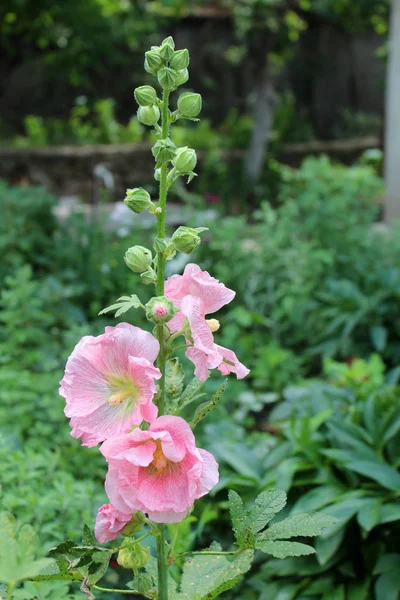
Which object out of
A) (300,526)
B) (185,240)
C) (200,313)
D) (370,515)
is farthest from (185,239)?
(370,515)

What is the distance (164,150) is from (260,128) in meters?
8.93

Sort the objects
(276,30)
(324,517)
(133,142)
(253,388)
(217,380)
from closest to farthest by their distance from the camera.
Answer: (324,517), (217,380), (253,388), (276,30), (133,142)

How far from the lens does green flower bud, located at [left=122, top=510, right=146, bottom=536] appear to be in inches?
39.9

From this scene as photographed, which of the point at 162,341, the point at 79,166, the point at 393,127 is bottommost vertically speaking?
the point at 79,166

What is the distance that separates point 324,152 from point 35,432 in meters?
10.1

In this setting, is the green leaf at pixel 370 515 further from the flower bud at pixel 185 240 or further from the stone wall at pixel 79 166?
the stone wall at pixel 79 166

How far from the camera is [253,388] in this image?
3.81 metres

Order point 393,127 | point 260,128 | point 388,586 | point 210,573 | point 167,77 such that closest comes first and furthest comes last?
point 167,77, point 210,573, point 388,586, point 393,127, point 260,128

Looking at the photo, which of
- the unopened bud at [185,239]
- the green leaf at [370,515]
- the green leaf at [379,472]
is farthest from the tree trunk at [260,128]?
the unopened bud at [185,239]

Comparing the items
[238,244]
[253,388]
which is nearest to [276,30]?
[238,244]

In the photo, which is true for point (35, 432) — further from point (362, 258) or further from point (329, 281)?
point (362, 258)

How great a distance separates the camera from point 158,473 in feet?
3.10

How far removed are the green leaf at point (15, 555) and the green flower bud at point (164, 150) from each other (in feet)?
1.66

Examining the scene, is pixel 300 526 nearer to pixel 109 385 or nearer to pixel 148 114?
pixel 109 385
